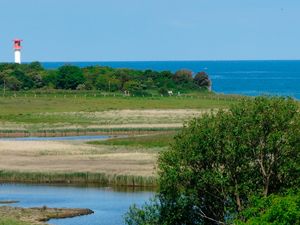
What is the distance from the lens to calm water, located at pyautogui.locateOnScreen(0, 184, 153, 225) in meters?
48.0

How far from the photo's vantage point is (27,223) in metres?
45.0

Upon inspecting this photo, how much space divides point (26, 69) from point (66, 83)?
59.7 ft

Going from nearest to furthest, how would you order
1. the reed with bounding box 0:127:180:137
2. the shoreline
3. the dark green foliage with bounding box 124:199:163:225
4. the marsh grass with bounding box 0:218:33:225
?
the dark green foliage with bounding box 124:199:163:225, the marsh grass with bounding box 0:218:33:225, the shoreline, the reed with bounding box 0:127:180:137

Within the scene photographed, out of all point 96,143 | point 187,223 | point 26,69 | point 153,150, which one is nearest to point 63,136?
point 96,143

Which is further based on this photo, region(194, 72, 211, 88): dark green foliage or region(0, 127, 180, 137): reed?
region(194, 72, 211, 88): dark green foliage

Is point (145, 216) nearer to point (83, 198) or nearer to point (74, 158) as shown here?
point (83, 198)

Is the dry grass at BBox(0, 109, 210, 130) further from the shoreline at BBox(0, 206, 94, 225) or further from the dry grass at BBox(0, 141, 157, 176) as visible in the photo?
the shoreline at BBox(0, 206, 94, 225)

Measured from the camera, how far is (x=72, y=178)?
60312 millimetres

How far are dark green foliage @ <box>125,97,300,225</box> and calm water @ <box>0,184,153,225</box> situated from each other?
796 cm

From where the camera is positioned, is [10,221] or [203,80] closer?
[10,221]

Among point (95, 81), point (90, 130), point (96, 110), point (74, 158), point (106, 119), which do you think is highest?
point (95, 81)

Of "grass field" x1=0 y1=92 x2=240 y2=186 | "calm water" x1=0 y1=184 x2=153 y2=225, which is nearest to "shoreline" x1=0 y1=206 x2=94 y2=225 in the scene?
"calm water" x1=0 y1=184 x2=153 y2=225

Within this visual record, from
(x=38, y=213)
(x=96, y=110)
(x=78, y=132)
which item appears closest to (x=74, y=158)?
(x=38, y=213)

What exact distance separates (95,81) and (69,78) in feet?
16.1
